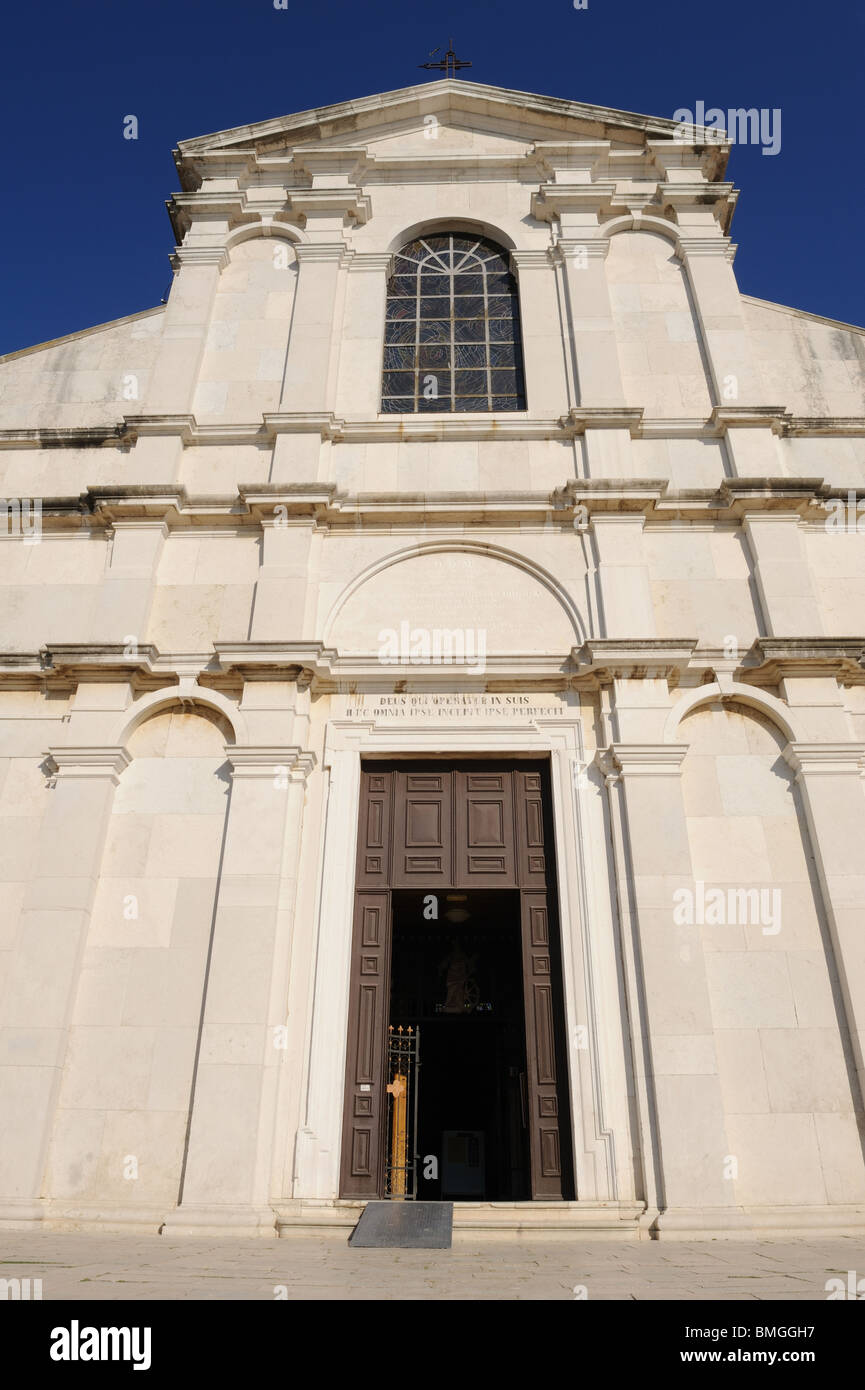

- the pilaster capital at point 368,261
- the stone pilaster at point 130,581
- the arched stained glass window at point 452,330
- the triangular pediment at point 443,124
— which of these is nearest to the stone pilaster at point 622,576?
the arched stained glass window at point 452,330

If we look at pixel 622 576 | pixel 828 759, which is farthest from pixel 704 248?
pixel 828 759

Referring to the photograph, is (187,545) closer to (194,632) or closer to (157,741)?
(194,632)

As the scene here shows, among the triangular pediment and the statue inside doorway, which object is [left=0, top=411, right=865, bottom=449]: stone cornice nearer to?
the triangular pediment

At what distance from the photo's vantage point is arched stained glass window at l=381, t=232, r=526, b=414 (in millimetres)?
14031

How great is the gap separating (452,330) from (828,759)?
8928 mm

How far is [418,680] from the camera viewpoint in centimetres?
1109

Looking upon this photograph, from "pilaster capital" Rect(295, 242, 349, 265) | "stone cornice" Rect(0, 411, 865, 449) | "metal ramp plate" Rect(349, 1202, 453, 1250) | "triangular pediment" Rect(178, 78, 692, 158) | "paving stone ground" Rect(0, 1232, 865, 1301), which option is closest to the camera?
"paving stone ground" Rect(0, 1232, 865, 1301)

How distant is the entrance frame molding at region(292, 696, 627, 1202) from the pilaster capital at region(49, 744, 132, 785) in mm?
2399

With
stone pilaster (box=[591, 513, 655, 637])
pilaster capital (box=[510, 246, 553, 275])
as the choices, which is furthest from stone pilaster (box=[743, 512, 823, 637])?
pilaster capital (box=[510, 246, 553, 275])

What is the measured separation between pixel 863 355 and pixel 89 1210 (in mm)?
15112

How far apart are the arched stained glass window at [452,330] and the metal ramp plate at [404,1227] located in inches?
412
